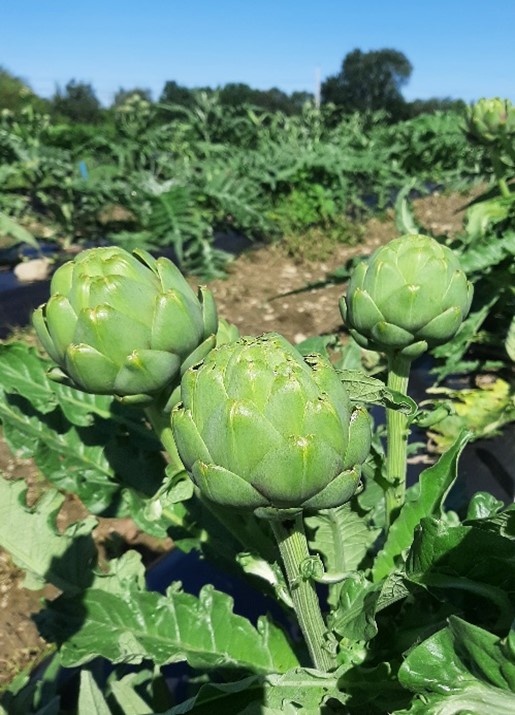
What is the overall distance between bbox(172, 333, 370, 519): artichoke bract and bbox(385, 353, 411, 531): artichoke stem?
27 cm

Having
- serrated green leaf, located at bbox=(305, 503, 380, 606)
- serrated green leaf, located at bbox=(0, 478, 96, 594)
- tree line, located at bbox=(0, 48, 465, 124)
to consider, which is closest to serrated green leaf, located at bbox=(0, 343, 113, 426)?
serrated green leaf, located at bbox=(0, 478, 96, 594)

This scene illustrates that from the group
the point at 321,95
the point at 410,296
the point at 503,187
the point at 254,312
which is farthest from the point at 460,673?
the point at 321,95

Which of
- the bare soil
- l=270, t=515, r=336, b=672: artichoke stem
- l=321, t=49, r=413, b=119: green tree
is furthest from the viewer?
l=321, t=49, r=413, b=119: green tree

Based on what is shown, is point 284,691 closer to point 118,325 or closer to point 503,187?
point 118,325

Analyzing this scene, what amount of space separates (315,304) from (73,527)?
2.53m

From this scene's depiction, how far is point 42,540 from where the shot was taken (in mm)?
822

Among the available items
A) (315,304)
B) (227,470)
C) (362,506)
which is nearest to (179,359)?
(227,470)

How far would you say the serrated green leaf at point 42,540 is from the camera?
0.81 m

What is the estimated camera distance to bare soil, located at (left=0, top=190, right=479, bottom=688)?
1.37 m

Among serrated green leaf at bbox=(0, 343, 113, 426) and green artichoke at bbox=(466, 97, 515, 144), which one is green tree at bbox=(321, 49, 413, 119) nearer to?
green artichoke at bbox=(466, 97, 515, 144)

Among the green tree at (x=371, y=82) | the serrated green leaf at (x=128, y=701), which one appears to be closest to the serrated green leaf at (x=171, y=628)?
the serrated green leaf at (x=128, y=701)

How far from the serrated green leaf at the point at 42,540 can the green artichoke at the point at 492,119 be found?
4.80 ft

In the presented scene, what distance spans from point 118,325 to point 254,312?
2652 millimetres

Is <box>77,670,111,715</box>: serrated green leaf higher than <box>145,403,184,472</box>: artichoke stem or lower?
lower
